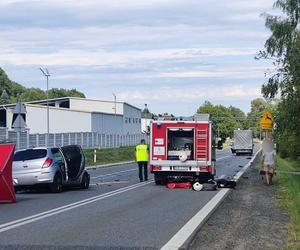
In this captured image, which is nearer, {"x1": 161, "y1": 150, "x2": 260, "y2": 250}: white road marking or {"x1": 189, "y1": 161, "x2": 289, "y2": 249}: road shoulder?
{"x1": 161, "y1": 150, "x2": 260, "y2": 250}: white road marking

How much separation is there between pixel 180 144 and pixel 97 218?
42.3ft

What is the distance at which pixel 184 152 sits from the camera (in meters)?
25.0

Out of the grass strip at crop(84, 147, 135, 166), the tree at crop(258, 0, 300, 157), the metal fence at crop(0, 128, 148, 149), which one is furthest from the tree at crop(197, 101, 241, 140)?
the tree at crop(258, 0, 300, 157)

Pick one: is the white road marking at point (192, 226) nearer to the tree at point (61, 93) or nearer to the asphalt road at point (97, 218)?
the asphalt road at point (97, 218)

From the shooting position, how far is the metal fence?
43.3 m

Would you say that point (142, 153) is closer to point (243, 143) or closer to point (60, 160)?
point (60, 160)

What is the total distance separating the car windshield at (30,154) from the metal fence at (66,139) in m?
7.72

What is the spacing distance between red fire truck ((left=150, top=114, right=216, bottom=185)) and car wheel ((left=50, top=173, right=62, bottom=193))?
15.0ft

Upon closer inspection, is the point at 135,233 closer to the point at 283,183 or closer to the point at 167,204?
the point at 167,204

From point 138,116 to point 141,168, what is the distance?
83.7m

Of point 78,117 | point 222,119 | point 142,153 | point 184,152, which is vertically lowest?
point 142,153

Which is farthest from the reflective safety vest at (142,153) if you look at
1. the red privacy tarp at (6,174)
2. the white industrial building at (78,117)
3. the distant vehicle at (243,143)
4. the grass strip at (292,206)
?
the distant vehicle at (243,143)

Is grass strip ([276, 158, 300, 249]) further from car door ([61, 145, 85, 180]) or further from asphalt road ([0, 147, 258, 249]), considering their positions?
car door ([61, 145, 85, 180])

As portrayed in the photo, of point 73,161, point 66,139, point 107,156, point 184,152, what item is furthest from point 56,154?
point 107,156
